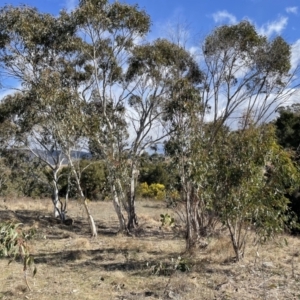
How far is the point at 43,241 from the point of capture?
40.0 feet

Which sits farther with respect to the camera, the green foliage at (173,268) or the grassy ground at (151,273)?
the green foliage at (173,268)

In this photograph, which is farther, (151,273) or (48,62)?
(48,62)

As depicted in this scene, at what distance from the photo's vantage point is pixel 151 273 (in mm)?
7547

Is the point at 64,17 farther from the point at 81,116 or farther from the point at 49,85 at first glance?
the point at 81,116

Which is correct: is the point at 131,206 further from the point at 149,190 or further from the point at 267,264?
the point at 149,190

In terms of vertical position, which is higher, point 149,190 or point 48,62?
point 48,62

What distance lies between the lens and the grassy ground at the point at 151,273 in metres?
6.39

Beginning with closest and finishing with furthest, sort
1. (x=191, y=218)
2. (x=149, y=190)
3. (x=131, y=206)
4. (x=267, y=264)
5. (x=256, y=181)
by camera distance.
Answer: (x=256, y=181), (x=267, y=264), (x=191, y=218), (x=131, y=206), (x=149, y=190)

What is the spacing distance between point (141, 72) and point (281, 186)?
26.8 ft

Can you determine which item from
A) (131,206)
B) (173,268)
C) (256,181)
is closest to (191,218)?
(173,268)

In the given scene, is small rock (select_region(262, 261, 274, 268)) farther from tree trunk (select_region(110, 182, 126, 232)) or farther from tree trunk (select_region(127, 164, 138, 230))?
tree trunk (select_region(127, 164, 138, 230))

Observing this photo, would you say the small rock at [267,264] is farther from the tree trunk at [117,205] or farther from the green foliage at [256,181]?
the tree trunk at [117,205]

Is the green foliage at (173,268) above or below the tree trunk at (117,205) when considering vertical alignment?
below

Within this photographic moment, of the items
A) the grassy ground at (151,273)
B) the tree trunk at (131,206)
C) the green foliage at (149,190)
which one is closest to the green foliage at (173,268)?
the grassy ground at (151,273)
